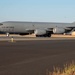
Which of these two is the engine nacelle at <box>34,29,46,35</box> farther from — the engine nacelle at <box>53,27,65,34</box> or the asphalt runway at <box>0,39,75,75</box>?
the asphalt runway at <box>0,39,75,75</box>

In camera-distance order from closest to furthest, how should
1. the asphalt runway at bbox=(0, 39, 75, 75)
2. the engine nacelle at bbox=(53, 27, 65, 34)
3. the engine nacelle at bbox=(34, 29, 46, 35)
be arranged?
1. the asphalt runway at bbox=(0, 39, 75, 75)
2. the engine nacelle at bbox=(34, 29, 46, 35)
3. the engine nacelle at bbox=(53, 27, 65, 34)

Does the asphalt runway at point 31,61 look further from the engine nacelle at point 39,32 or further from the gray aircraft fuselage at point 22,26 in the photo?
the gray aircraft fuselage at point 22,26

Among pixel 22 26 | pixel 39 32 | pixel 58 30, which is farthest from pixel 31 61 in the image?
pixel 22 26

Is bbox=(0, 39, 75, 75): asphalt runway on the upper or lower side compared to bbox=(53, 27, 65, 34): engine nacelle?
upper

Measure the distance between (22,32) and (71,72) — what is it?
5576cm

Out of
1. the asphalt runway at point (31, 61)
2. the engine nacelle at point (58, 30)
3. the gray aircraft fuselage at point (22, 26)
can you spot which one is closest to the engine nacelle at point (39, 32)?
the gray aircraft fuselage at point (22, 26)

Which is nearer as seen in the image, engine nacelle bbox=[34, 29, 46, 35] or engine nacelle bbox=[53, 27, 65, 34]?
engine nacelle bbox=[34, 29, 46, 35]

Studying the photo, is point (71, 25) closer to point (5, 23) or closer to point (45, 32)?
point (45, 32)

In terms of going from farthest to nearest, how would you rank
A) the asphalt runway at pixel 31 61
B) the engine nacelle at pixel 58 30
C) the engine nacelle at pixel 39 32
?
the engine nacelle at pixel 58 30 < the engine nacelle at pixel 39 32 < the asphalt runway at pixel 31 61

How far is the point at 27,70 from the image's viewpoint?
1187cm

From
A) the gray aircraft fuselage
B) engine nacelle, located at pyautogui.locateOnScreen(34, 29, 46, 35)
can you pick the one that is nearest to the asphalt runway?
engine nacelle, located at pyautogui.locateOnScreen(34, 29, 46, 35)

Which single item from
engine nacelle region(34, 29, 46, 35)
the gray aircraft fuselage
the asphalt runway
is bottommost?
engine nacelle region(34, 29, 46, 35)

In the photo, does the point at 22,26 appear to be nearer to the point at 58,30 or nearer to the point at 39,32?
the point at 39,32

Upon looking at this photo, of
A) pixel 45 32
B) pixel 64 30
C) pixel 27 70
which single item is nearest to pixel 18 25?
pixel 45 32
